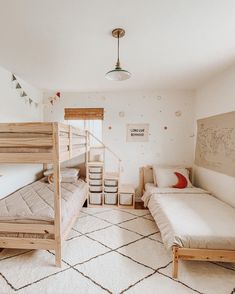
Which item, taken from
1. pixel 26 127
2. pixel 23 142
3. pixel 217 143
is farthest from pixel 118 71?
pixel 217 143

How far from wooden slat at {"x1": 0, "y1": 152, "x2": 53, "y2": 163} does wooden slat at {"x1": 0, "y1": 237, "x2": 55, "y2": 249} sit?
818mm

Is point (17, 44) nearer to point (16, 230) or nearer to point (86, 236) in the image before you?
point (16, 230)

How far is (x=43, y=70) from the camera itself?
2.81m

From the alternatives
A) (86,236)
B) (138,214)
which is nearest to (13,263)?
(86,236)

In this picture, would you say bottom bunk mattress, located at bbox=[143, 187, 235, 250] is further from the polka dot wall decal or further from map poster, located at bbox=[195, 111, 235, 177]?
the polka dot wall decal

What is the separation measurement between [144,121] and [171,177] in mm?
1235

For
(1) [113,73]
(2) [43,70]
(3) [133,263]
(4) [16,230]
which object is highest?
(2) [43,70]

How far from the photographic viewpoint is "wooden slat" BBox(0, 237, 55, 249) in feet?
6.63

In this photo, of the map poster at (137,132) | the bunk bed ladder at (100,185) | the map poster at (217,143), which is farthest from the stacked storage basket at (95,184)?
the map poster at (217,143)

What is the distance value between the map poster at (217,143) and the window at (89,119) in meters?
1.94

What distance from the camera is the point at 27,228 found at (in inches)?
79.0

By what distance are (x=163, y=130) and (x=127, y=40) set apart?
231cm

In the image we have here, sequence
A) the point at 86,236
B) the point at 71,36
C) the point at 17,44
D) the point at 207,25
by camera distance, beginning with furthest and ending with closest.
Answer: the point at 86,236 < the point at 17,44 < the point at 71,36 < the point at 207,25

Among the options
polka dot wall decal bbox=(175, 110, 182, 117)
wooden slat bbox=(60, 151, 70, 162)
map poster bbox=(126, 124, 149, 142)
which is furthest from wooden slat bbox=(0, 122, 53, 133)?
polka dot wall decal bbox=(175, 110, 182, 117)
